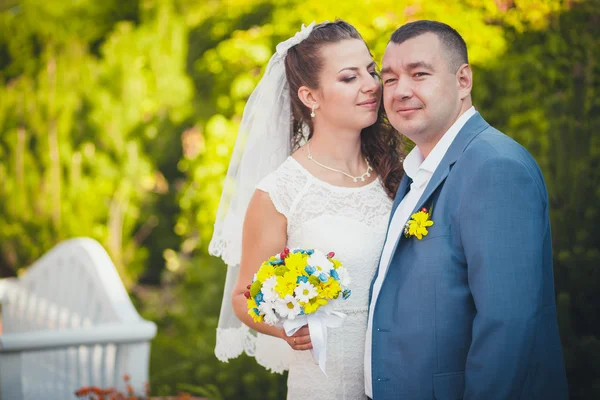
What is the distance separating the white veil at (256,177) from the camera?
3.32m

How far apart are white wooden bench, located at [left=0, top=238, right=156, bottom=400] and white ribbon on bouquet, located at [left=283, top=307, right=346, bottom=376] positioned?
71.6 inches

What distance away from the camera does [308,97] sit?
318cm

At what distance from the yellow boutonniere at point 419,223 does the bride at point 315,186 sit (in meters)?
0.61

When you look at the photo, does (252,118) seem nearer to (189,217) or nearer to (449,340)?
(449,340)

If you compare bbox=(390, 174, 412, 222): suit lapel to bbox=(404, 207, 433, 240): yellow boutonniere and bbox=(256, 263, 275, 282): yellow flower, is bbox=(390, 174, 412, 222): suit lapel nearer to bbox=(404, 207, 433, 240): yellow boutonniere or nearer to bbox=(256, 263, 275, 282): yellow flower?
bbox=(404, 207, 433, 240): yellow boutonniere

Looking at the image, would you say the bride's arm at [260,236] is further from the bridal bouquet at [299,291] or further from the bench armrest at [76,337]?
the bench armrest at [76,337]

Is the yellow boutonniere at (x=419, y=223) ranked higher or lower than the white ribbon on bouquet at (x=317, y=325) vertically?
higher

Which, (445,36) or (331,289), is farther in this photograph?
(445,36)

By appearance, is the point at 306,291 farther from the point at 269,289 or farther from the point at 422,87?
the point at 422,87

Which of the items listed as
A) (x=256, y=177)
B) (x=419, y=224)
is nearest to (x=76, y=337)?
(x=256, y=177)

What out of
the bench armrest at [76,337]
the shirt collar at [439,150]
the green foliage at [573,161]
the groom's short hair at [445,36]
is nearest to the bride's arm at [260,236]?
the shirt collar at [439,150]

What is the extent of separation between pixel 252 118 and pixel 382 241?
1022mm

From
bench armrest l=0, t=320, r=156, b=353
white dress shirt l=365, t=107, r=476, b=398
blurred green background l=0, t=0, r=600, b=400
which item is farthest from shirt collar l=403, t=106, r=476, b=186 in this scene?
blurred green background l=0, t=0, r=600, b=400

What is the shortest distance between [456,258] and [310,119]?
1322 mm
